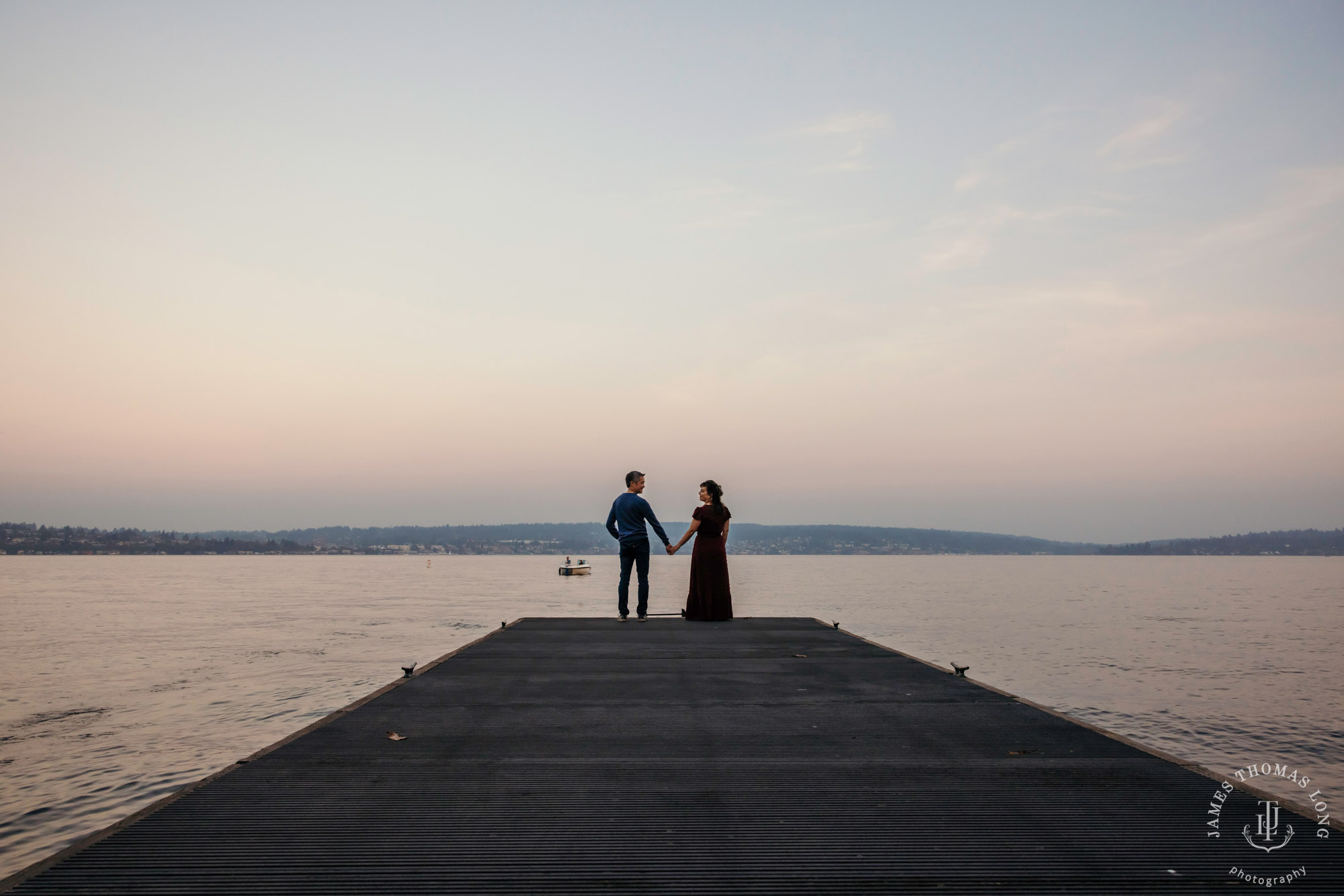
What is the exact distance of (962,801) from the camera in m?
3.83

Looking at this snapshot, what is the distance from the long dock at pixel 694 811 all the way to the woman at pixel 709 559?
18.6 ft

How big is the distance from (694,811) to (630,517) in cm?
824

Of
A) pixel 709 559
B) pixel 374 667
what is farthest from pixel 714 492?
pixel 374 667

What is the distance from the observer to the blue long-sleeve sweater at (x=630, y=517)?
1183 cm

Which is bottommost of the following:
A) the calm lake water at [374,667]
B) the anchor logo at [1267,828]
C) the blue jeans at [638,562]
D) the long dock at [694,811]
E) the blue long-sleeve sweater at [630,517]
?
the calm lake water at [374,667]

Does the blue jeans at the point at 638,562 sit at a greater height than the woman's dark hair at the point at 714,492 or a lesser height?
lesser

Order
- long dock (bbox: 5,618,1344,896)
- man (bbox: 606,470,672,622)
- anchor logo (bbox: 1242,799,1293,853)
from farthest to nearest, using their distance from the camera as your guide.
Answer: man (bbox: 606,470,672,622)
anchor logo (bbox: 1242,799,1293,853)
long dock (bbox: 5,618,1344,896)

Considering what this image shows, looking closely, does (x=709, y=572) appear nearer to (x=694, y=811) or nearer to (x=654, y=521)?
(x=654, y=521)

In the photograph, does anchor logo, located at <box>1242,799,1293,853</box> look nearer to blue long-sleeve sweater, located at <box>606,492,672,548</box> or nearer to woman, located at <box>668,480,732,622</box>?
woman, located at <box>668,480,732,622</box>

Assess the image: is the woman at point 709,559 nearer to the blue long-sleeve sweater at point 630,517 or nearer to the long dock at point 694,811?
the blue long-sleeve sweater at point 630,517

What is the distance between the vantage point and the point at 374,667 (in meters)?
20.2

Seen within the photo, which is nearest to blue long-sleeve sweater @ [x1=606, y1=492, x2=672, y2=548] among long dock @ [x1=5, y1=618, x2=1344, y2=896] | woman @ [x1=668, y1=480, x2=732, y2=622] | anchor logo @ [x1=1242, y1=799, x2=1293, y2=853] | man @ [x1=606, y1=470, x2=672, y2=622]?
man @ [x1=606, y1=470, x2=672, y2=622]

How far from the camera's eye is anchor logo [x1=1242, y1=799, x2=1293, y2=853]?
3.31 metres

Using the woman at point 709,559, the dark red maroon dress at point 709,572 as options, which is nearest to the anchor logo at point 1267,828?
the woman at point 709,559
